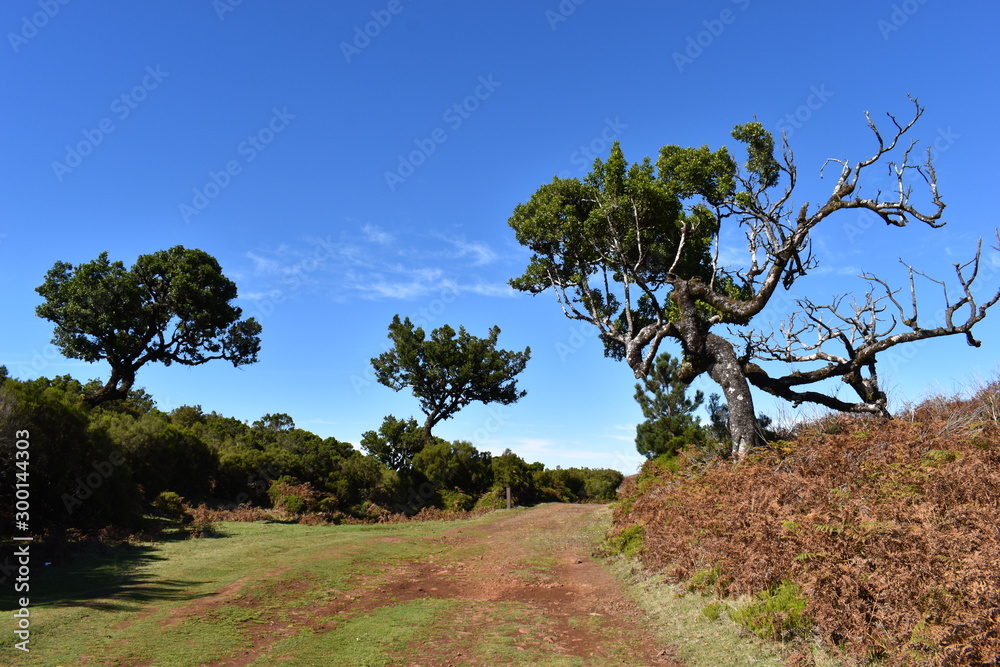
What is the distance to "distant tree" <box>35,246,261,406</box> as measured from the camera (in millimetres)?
27828

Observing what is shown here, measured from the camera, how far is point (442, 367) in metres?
38.5

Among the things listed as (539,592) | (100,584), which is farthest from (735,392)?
(100,584)

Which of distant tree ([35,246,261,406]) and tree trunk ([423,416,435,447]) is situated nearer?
distant tree ([35,246,261,406])

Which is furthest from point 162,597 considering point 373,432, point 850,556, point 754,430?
point 373,432

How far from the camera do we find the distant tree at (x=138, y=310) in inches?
1096

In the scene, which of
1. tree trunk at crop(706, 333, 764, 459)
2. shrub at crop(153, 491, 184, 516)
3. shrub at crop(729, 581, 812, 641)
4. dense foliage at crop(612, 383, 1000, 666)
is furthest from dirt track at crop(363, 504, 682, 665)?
shrub at crop(153, 491, 184, 516)

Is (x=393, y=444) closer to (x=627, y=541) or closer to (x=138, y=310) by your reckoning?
(x=138, y=310)

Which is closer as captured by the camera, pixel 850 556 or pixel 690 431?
pixel 850 556

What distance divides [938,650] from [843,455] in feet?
13.6

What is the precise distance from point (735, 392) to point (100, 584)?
1393cm

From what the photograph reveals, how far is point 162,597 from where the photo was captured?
8422mm

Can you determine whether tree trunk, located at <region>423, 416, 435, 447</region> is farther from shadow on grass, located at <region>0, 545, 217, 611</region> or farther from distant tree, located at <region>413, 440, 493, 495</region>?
shadow on grass, located at <region>0, 545, 217, 611</region>

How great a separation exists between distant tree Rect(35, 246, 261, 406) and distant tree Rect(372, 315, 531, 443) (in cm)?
995

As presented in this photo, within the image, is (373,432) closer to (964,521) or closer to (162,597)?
(162,597)
